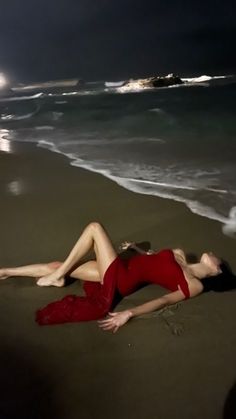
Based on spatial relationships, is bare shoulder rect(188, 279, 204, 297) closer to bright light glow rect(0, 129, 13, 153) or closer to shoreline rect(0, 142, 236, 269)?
shoreline rect(0, 142, 236, 269)

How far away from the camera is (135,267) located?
168 inches

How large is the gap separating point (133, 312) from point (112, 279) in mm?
415

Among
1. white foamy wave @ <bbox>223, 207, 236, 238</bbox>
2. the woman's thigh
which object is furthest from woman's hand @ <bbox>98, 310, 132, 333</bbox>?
white foamy wave @ <bbox>223, 207, 236, 238</bbox>

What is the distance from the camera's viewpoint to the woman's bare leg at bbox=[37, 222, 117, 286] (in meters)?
4.30

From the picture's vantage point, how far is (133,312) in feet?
12.8

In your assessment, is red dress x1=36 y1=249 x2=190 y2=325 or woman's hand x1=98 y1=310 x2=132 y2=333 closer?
woman's hand x1=98 y1=310 x2=132 y2=333

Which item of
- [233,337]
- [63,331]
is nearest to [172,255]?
[233,337]

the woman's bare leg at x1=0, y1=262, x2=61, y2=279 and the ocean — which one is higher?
the ocean

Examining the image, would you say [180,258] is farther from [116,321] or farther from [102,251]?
[116,321]

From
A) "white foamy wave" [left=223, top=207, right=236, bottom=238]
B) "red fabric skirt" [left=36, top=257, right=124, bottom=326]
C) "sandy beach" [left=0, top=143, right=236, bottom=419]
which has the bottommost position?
"sandy beach" [left=0, top=143, right=236, bottom=419]

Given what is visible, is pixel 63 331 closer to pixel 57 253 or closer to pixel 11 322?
pixel 11 322

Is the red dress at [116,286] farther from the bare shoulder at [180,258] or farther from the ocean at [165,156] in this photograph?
the ocean at [165,156]

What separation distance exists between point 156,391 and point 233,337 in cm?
93

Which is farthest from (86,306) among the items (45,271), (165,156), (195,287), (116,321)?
(165,156)
